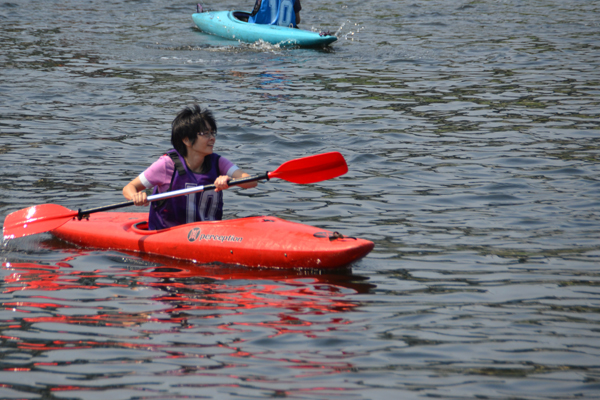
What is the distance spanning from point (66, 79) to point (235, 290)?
8.04m

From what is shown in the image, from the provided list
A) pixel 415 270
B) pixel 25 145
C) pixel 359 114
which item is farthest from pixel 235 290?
pixel 359 114

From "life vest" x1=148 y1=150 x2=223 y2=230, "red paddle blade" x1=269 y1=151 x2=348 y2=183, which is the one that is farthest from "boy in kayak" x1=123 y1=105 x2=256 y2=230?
"red paddle blade" x1=269 y1=151 x2=348 y2=183

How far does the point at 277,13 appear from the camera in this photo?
14078mm

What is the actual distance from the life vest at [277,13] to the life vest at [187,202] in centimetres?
915

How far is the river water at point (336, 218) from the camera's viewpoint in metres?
3.40

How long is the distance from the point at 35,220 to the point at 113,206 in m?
0.61

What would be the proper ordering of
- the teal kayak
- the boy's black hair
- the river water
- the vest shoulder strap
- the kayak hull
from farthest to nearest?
the teal kayak
the vest shoulder strap
the boy's black hair
the kayak hull
the river water

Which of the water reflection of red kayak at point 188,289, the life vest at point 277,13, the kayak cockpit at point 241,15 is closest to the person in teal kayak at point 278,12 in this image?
the life vest at point 277,13

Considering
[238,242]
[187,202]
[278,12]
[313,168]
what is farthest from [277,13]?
[238,242]

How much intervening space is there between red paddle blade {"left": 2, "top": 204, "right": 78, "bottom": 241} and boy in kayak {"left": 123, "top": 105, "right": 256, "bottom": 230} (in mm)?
671

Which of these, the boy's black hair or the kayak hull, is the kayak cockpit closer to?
the kayak hull

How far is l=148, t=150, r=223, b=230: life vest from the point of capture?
532 cm

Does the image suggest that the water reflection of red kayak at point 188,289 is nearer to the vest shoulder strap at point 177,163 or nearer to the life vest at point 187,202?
the life vest at point 187,202

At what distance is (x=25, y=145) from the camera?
26.8 feet
